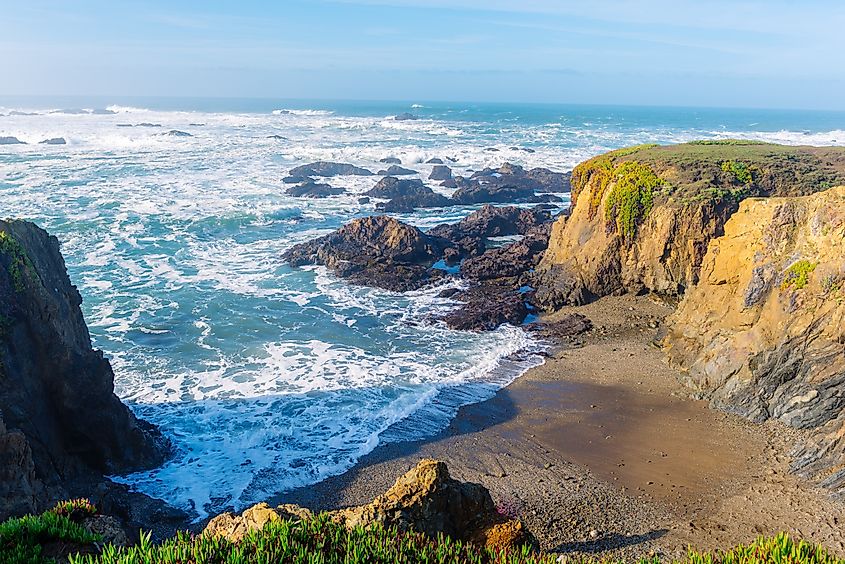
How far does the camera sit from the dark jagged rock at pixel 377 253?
27875mm

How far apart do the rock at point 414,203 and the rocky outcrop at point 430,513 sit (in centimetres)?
3349

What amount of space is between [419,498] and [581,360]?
12.4 metres

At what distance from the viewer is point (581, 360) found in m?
19.6

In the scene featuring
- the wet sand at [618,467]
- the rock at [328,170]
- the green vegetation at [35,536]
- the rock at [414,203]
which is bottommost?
the wet sand at [618,467]

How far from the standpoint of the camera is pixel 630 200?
952 inches

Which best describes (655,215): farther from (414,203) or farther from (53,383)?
(414,203)

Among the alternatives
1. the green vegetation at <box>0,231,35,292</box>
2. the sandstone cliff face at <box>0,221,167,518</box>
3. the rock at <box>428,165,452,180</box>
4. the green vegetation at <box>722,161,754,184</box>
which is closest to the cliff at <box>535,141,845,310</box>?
the green vegetation at <box>722,161,754,184</box>

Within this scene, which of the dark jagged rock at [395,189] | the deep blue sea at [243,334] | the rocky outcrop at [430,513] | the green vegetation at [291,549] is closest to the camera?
the green vegetation at [291,549]

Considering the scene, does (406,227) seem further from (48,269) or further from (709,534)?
(709,534)

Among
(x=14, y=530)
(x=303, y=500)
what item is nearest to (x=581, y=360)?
(x=303, y=500)

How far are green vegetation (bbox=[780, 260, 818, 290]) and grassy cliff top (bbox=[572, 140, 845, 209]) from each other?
7.14m

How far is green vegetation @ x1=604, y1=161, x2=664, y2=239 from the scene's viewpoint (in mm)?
24031

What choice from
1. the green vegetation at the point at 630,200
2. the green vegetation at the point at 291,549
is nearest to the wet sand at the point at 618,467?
the green vegetation at the point at 291,549

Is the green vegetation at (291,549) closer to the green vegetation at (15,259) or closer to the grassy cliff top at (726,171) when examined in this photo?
the green vegetation at (15,259)
